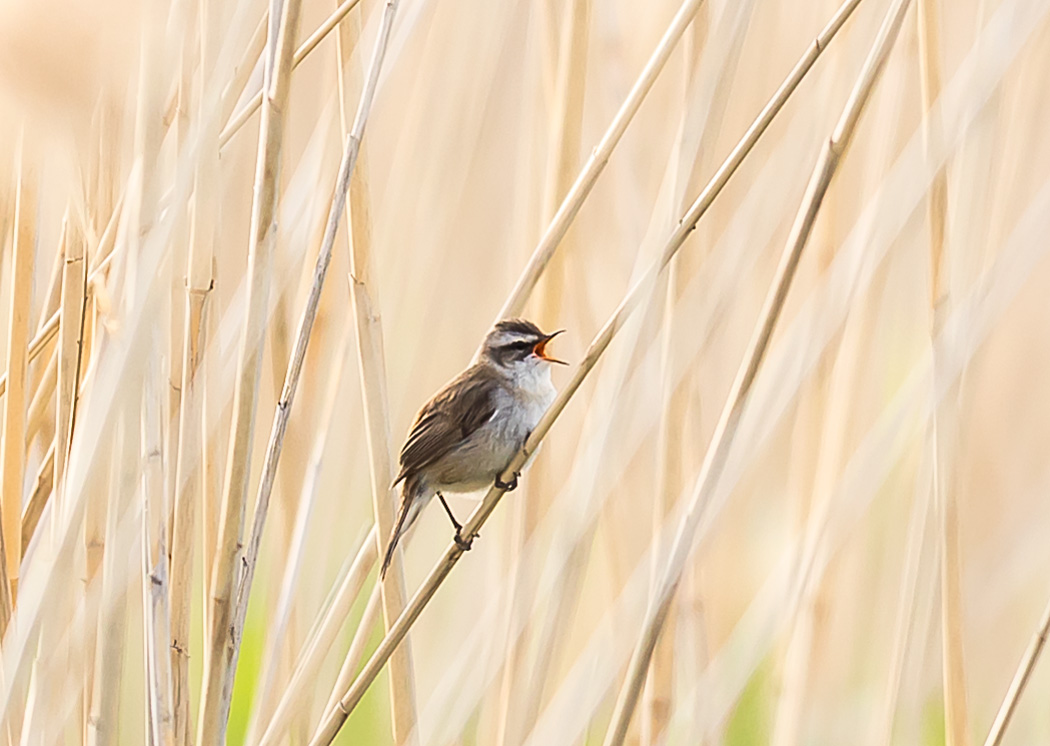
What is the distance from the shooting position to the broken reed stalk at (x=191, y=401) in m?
1.10

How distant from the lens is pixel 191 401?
1124mm

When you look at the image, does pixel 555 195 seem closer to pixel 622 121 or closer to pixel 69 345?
pixel 622 121

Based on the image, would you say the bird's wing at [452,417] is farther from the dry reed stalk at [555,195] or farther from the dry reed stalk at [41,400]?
the dry reed stalk at [41,400]

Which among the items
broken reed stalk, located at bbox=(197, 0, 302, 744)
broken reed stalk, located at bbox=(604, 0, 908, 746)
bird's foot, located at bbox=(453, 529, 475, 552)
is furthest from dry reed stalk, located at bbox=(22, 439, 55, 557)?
broken reed stalk, located at bbox=(604, 0, 908, 746)

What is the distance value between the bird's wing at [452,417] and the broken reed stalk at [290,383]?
0.56m

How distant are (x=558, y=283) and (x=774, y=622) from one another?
53 cm

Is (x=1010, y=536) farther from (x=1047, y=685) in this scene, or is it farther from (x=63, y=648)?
(x=63, y=648)

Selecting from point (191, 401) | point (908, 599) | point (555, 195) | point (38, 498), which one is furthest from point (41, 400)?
point (908, 599)

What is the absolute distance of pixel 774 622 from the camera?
1446 millimetres

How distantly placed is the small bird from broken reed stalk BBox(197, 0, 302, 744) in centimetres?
55

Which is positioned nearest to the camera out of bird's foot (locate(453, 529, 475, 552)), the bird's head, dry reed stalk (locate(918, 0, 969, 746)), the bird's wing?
bird's foot (locate(453, 529, 475, 552))

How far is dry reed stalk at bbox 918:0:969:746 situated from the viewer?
1.40 m

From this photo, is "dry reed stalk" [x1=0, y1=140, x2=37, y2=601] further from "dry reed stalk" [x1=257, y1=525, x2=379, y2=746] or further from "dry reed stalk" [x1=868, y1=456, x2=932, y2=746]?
"dry reed stalk" [x1=868, y1=456, x2=932, y2=746]

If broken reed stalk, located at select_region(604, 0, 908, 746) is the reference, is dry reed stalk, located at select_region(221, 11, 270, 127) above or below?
above
